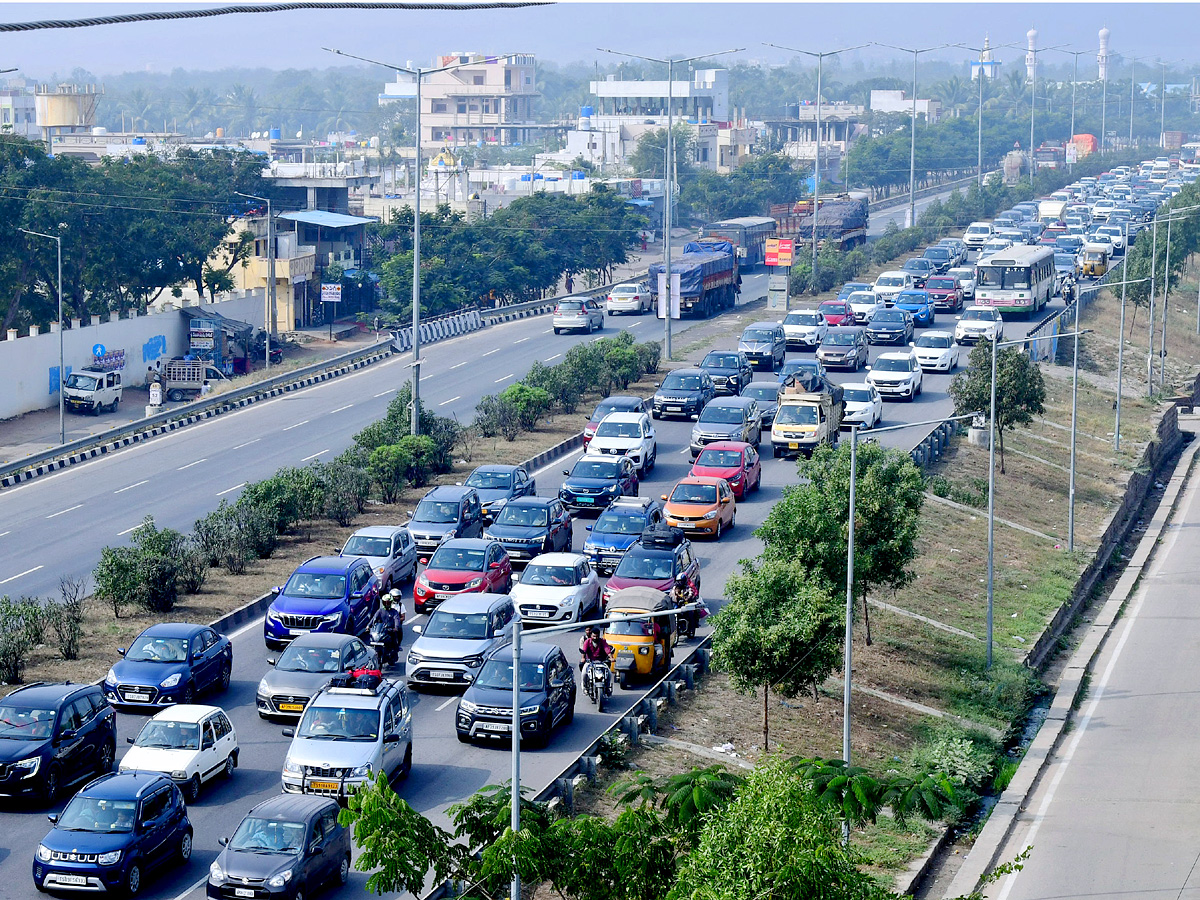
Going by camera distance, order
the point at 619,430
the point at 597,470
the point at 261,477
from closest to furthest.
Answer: the point at 597,470 < the point at 619,430 < the point at 261,477

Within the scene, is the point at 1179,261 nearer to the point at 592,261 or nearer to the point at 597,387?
the point at 592,261

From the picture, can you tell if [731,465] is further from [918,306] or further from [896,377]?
[918,306]

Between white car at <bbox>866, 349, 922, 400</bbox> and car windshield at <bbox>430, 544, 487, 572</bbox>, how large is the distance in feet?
77.1

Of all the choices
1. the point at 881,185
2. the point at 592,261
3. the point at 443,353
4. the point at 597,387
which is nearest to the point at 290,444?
the point at 597,387

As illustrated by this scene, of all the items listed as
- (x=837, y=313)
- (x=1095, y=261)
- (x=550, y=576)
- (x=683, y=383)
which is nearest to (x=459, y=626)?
(x=550, y=576)

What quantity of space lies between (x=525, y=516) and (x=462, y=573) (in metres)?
4.12

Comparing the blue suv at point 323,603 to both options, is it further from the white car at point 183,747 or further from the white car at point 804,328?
the white car at point 804,328

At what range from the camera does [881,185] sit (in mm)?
158375

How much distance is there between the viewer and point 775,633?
1064 inches

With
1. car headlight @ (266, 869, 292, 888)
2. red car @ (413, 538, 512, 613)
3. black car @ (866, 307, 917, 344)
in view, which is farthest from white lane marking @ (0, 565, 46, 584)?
black car @ (866, 307, 917, 344)

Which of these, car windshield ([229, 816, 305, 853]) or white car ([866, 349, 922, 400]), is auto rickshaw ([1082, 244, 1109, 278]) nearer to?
white car ([866, 349, 922, 400])

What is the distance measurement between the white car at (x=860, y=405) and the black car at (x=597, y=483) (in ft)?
31.7

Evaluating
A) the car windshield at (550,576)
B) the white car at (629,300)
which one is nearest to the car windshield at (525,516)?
the car windshield at (550,576)

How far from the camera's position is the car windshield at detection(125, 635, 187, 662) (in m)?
26.2
